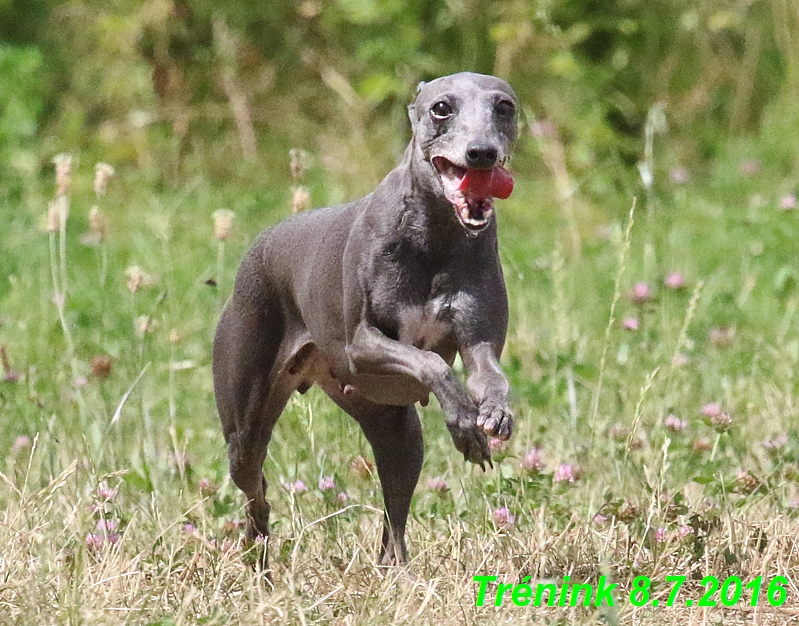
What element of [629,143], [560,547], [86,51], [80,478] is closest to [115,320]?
[80,478]

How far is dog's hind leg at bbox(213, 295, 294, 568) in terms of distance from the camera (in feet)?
12.4

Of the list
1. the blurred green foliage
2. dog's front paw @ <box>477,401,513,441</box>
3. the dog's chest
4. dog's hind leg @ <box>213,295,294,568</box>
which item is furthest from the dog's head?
the blurred green foliage

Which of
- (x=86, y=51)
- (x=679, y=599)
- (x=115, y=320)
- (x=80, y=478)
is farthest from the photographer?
(x=86, y=51)

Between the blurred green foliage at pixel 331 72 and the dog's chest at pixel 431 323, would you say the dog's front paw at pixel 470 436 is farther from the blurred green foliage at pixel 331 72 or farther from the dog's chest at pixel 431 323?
the blurred green foliage at pixel 331 72

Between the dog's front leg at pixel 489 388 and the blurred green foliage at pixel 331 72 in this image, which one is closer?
the dog's front leg at pixel 489 388

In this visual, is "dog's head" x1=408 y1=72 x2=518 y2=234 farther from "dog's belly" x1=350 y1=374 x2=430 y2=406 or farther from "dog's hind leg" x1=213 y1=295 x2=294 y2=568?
"dog's hind leg" x1=213 y1=295 x2=294 y2=568

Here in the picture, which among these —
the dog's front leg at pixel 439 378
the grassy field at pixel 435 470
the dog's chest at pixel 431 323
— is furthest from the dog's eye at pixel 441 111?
the grassy field at pixel 435 470

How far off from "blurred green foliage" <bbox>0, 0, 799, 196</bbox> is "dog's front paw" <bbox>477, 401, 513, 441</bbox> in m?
5.84

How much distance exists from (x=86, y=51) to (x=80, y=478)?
23.9 feet

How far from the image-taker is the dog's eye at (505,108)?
3262 millimetres

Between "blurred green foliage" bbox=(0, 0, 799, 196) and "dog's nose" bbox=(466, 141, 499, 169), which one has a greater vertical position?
"dog's nose" bbox=(466, 141, 499, 169)

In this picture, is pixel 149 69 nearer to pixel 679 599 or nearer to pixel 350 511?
pixel 350 511

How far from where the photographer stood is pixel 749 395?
509 centimetres

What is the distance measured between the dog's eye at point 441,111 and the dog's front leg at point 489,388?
542 mm
